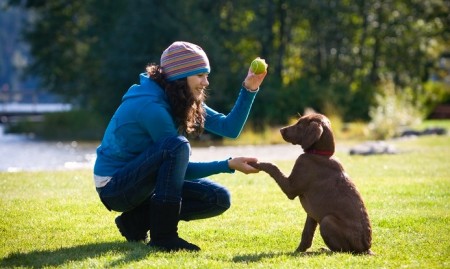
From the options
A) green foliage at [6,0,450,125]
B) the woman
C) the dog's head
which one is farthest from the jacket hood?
green foliage at [6,0,450,125]

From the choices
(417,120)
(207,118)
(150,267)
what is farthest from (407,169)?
(417,120)

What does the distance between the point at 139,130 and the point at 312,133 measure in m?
1.32

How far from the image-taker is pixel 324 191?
5.62 metres

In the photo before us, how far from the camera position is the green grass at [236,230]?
542 cm

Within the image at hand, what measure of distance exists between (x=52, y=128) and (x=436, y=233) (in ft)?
106

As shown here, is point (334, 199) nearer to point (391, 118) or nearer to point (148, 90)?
point (148, 90)

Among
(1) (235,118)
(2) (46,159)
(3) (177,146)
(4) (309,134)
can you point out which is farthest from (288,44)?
(3) (177,146)

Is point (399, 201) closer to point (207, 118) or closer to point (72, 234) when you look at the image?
point (207, 118)

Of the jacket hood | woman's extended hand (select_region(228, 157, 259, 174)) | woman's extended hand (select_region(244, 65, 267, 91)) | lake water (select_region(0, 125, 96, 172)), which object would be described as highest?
woman's extended hand (select_region(244, 65, 267, 91))

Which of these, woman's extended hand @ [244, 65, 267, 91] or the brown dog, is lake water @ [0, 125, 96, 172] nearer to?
woman's extended hand @ [244, 65, 267, 91]

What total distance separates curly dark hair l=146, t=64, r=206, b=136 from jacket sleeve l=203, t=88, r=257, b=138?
0.34 meters

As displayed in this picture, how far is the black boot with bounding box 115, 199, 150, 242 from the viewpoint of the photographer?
20.3 ft

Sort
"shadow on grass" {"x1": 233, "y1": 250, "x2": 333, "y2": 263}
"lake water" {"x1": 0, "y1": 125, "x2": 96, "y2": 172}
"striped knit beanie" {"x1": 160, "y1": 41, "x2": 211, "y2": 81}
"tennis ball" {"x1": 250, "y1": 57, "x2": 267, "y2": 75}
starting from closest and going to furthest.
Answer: "shadow on grass" {"x1": 233, "y1": 250, "x2": 333, "y2": 263}, "striped knit beanie" {"x1": 160, "y1": 41, "x2": 211, "y2": 81}, "tennis ball" {"x1": 250, "y1": 57, "x2": 267, "y2": 75}, "lake water" {"x1": 0, "y1": 125, "x2": 96, "y2": 172}

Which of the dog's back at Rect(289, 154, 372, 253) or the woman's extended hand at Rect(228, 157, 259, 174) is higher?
the woman's extended hand at Rect(228, 157, 259, 174)
